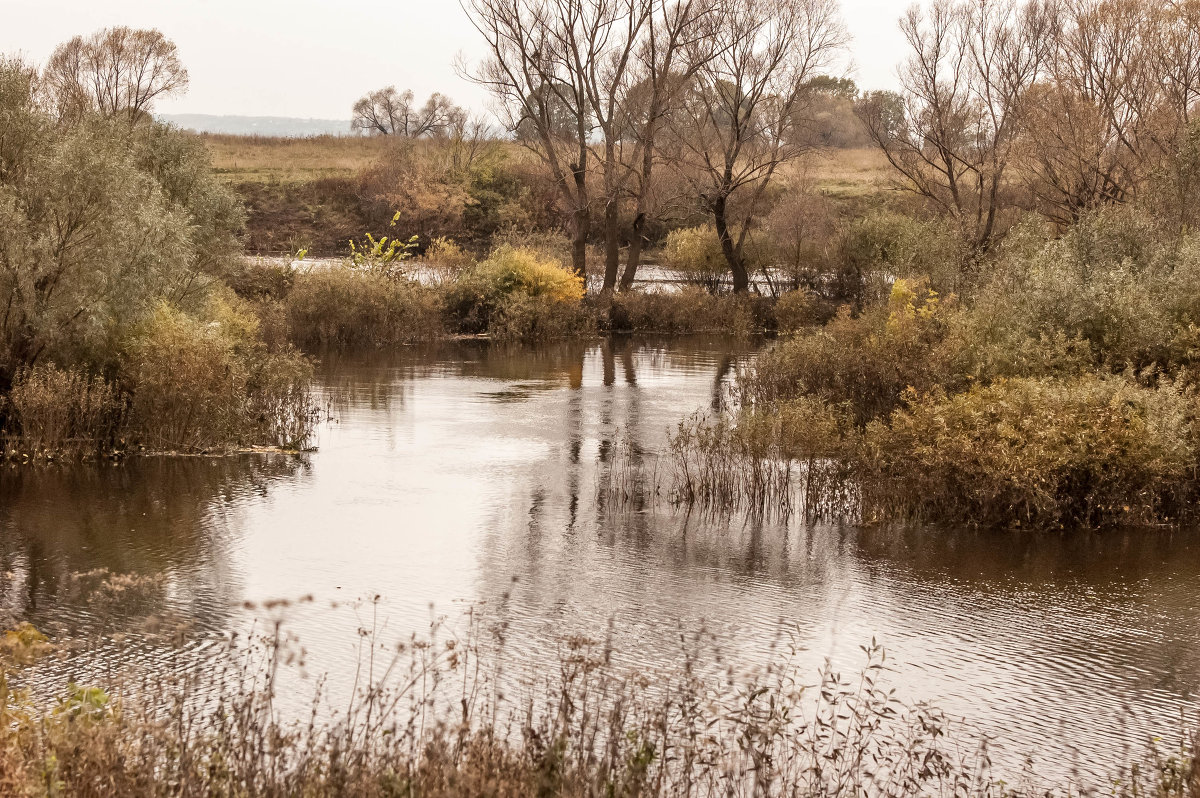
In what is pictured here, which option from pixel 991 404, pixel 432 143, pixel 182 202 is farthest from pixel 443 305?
pixel 432 143

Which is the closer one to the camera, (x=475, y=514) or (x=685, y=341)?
(x=475, y=514)

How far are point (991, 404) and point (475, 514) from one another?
22.4ft

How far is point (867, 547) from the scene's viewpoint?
14.6 meters

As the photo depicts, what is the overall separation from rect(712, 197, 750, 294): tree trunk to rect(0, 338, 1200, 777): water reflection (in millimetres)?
25395

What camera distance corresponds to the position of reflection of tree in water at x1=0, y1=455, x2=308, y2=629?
38.1 ft

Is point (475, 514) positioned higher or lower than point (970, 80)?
lower

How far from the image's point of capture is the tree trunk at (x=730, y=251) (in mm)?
44594

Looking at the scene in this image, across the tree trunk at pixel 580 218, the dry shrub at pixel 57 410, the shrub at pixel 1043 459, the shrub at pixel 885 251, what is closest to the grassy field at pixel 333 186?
→ the shrub at pixel 885 251

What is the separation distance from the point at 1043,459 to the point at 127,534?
36.1ft

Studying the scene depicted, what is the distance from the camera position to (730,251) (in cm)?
4497

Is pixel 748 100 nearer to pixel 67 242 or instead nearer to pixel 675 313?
pixel 675 313

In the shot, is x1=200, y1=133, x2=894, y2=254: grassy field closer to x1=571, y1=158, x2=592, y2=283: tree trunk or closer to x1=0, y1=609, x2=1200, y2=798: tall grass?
x1=571, y1=158, x2=592, y2=283: tree trunk

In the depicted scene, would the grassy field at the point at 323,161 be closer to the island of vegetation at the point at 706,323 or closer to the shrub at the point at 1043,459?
the island of vegetation at the point at 706,323

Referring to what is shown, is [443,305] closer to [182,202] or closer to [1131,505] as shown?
[182,202]
